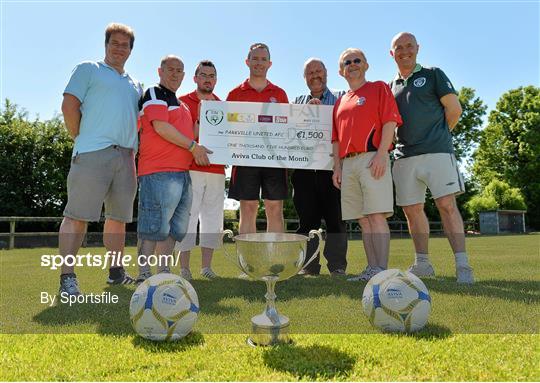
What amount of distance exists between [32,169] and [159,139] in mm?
18204

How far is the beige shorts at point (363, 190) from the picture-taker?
4.04 metres

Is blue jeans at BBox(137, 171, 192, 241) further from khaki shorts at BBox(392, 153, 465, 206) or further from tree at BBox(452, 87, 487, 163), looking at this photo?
tree at BBox(452, 87, 487, 163)

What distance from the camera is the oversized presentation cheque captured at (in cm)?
479

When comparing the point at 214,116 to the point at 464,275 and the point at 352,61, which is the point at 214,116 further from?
the point at 464,275

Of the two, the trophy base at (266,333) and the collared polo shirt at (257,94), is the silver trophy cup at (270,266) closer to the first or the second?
the trophy base at (266,333)

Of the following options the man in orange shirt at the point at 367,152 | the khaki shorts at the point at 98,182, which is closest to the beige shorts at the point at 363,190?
the man in orange shirt at the point at 367,152

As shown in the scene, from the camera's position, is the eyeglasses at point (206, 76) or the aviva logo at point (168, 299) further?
the eyeglasses at point (206, 76)

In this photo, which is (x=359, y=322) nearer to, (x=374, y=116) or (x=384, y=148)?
(x=384, y=148)

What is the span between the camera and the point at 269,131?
484 cm

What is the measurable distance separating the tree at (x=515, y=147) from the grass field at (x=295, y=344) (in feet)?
118

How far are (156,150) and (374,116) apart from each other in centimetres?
212

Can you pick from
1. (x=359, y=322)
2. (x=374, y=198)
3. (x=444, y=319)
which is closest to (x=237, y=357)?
(x=359, y=322)

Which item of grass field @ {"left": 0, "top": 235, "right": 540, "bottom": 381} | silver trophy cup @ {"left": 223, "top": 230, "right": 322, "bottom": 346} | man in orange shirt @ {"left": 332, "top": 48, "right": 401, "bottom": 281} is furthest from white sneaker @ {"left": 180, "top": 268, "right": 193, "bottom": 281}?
silver trophy cup @ {"left": 223, "top": 230, "right": 322, "bottom": 346}

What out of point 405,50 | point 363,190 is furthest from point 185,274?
point 405,50
